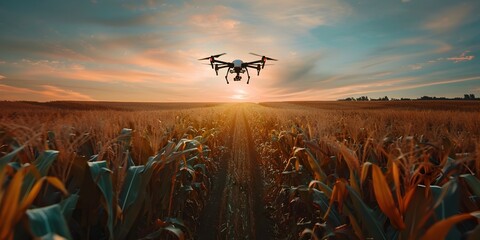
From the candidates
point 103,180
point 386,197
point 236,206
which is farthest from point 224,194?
point 386,197

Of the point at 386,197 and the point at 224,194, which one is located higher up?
the point at 386,197

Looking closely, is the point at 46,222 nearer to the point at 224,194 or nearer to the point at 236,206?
the point at 236,206

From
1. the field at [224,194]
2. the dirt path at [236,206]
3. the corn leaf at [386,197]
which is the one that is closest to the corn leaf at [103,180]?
the field at [224,194]

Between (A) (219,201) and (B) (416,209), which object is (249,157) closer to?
(A) (219,201)

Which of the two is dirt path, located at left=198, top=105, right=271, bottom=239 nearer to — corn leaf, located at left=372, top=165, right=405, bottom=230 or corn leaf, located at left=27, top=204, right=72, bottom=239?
corn leaf, located at left=372, top=165, right=405, bottom=230

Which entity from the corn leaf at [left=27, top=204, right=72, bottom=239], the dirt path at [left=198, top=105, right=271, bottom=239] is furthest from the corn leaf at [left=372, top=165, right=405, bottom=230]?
the dirt path at [left=198, top=105, right=271, bottom=239]

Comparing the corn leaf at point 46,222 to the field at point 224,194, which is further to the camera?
the field at point 224,194

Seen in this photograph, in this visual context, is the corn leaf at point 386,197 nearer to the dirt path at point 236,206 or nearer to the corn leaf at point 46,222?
the corn leaf at point 46,222

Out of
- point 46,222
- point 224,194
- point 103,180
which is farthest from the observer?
point 224,194
